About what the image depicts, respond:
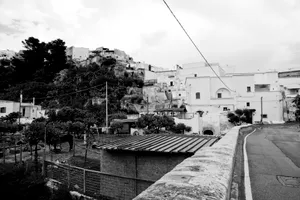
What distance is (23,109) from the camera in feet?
156

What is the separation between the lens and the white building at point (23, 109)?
45219 mm

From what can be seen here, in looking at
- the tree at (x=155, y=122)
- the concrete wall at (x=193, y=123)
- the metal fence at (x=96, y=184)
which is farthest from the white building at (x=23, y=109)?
the metal fence at (x=96, y=184)

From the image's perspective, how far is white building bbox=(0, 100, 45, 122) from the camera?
4522 centimetres

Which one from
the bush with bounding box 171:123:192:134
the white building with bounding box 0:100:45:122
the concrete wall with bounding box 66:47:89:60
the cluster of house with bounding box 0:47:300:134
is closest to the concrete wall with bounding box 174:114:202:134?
the cluster of house with bounding box 0:47:300:134

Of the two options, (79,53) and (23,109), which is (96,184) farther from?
(79,53)

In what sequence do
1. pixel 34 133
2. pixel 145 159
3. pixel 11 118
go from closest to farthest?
pixel 145 159
pixel 34 133
pixel 11 118

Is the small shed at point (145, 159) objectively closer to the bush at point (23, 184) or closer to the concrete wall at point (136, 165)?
the concrete wall at point (136, 165)

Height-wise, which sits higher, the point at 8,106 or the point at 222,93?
the point at 222,93

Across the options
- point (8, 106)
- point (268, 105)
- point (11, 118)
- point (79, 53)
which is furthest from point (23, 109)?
point (268, 105)

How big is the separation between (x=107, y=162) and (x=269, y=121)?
125 ft

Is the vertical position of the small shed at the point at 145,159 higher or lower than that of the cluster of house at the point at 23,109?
lower

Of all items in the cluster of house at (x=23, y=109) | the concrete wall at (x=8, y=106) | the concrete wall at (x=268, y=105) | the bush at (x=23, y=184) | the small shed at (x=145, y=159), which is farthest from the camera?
the concrete wall at (x=8, y=106)

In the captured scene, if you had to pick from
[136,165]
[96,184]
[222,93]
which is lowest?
[96,184]

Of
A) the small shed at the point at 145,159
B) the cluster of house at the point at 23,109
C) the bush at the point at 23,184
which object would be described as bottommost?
the bush at the point at 23,184
